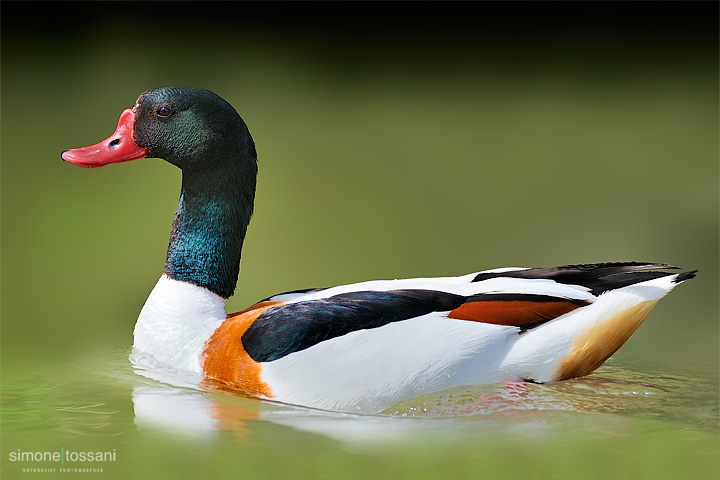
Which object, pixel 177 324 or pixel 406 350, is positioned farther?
pixel 177 324

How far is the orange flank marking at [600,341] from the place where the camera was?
2730 millimetres

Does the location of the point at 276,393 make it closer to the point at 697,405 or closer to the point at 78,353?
the point at 78,353

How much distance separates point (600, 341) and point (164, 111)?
1.34 m

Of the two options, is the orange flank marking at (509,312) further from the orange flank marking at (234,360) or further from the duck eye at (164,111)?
the duck eye at (164,111)

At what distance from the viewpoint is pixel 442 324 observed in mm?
2674

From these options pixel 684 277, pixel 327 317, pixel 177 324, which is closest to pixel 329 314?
pixel 327 317

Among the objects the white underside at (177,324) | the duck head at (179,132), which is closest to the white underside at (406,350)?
the white underside at (177,324)

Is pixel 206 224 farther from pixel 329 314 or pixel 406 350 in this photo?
pixel 406 350

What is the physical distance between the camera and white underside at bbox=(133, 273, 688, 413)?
261cm

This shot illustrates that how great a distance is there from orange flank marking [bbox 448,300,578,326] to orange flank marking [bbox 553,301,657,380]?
10cm

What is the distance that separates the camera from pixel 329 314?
2660 millimetres

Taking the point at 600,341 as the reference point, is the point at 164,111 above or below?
above

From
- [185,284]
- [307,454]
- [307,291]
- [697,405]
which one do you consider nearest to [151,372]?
[185,284]

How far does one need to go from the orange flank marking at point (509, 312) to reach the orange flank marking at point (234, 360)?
52 centimetres
